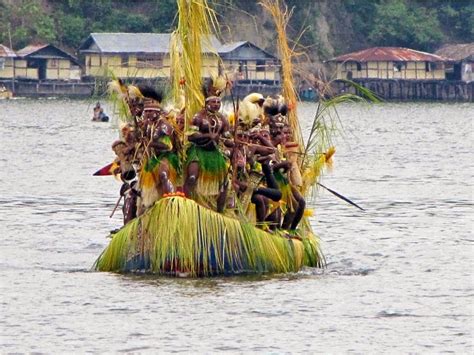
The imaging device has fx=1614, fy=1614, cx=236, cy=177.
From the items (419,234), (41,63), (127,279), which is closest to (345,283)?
(127,279)

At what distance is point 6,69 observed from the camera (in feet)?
420

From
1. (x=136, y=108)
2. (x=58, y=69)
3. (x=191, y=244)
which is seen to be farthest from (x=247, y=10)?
(x=191, y=244)

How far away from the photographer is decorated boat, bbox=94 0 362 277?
21062mm

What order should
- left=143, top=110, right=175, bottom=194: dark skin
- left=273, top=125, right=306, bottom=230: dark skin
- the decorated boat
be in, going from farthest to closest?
left=273, top=125, right=306, bottom=230: dark skin
left=143, top=110, right=175, bottom=194: dark skin
the decorated boat

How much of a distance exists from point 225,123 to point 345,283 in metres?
2.72

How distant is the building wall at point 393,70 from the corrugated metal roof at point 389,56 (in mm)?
874

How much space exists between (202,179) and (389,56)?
111110mm

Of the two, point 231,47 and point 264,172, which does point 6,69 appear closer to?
point 231,47

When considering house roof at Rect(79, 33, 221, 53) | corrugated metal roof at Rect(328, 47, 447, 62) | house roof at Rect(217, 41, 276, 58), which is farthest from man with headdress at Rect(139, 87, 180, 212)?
corrugated metal roof at Rect(328, 47, 447, 62)

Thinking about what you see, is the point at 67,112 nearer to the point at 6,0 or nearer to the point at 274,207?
the point at 6,0

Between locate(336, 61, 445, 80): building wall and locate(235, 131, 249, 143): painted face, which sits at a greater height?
locate(336, 61, 445, 80): building wall

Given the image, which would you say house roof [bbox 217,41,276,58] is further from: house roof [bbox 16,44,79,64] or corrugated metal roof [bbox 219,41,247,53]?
house roof [bbox 16,44,79,64]

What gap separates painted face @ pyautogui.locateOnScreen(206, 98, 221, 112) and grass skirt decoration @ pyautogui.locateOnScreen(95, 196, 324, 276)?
1294 mm

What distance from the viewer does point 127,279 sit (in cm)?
2122
